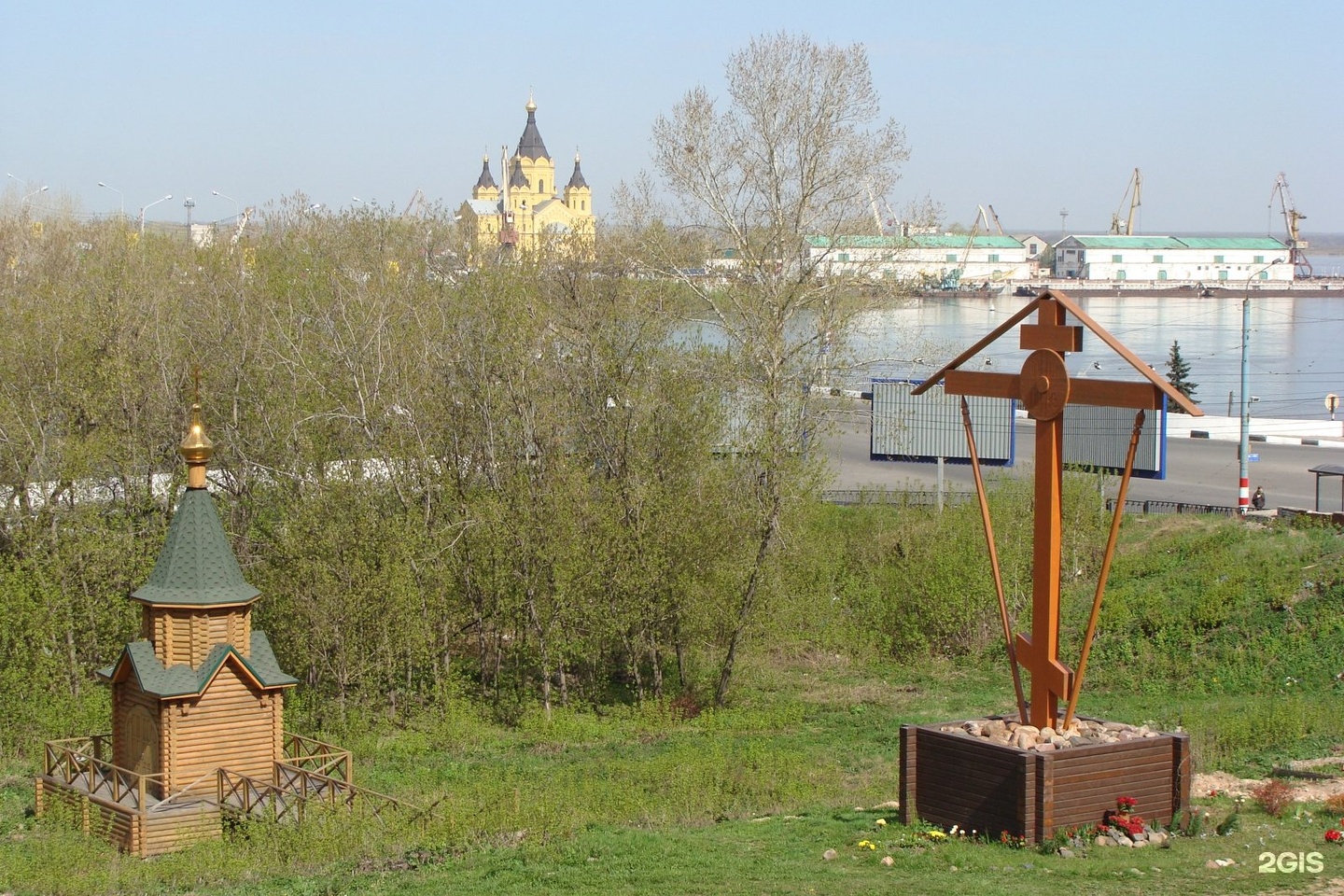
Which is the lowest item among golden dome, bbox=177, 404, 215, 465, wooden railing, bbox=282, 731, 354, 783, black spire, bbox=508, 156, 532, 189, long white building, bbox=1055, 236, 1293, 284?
wooden railing, bbox=282, 731, 354, 783

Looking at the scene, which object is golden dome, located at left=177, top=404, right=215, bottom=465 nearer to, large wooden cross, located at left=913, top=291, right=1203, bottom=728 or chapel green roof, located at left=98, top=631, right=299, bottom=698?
chapel green roof, located at left=98, top=631, right=299, bottom=698

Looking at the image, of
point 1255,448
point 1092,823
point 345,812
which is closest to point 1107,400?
point 1092,823

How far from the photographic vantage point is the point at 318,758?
51.4 feet

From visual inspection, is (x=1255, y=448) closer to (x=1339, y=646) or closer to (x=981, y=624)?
(x=981, y=624)

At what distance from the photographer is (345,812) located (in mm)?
13695

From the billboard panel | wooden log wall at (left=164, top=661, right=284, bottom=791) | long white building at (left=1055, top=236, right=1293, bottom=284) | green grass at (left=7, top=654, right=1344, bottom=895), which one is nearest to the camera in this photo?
green grass at (left=7, top=654, right=1344, bottom=895)

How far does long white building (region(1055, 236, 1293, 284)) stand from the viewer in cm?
17575

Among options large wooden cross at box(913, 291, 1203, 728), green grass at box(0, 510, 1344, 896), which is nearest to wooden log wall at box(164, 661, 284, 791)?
green grass at box(0, 510, 1344, 896)

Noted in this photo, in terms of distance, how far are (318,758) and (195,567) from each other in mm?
2539

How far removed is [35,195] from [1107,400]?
48.3m

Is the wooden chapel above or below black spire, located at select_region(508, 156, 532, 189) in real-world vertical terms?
below

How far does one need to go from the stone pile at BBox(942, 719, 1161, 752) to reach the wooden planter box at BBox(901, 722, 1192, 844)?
0.52 feet

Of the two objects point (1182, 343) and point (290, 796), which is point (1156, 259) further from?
point (290, 796)

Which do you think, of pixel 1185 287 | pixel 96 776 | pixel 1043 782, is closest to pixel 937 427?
pixel 96 776
